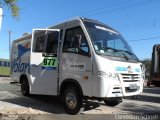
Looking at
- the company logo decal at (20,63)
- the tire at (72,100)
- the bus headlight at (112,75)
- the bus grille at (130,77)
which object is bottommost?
the tire at (72,100)

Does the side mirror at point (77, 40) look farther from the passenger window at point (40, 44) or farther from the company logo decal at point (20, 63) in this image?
the company logo decal at point (20, 63)

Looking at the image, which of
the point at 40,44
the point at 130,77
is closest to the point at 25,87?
the point at 40,44

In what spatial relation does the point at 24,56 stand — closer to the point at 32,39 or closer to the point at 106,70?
the point at 32,39

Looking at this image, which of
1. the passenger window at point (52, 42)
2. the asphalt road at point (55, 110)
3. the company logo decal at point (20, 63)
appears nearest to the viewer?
the asphalt road at point (55, 110)

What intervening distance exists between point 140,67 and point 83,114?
236 centimetres

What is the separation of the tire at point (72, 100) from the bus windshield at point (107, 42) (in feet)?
4.79

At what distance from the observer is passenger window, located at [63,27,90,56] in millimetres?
9742

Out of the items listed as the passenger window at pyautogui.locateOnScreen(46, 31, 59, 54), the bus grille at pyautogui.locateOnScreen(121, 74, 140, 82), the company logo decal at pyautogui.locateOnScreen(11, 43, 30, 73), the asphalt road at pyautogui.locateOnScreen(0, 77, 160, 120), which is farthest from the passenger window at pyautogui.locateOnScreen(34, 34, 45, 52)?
the bus grille at pyautogui.locateOnScreen(121, 74, 140, 82)

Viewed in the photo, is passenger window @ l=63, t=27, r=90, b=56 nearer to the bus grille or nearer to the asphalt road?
the bus grille

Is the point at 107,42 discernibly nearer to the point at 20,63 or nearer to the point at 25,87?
the point at 25,87

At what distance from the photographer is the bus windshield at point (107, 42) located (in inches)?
382

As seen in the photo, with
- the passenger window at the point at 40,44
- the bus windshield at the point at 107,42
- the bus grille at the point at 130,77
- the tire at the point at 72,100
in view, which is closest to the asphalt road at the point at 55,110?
the tire at the point at 72,100

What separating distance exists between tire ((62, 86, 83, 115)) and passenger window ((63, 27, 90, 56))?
3.79 ft

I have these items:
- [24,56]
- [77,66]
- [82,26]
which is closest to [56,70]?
[77,66]
